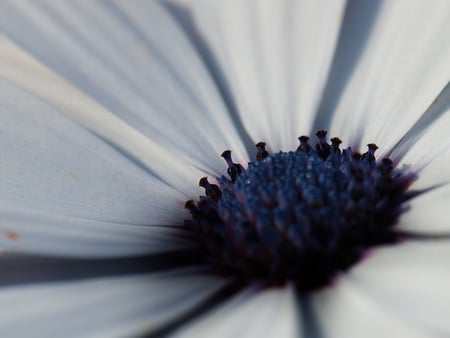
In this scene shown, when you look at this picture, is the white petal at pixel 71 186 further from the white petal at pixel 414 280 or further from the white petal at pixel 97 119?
the white petal at pixel 414 280

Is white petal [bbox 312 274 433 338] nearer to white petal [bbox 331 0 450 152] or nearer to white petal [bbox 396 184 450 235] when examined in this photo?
white petal [bbox 396 184 450 235]

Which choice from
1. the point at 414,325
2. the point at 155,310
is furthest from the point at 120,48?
the point at 414,325

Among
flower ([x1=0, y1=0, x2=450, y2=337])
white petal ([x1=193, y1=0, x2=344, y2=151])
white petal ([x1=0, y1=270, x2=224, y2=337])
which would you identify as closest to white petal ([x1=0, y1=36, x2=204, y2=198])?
flower ([x1=0, y1=0, x2=450, y2=337])

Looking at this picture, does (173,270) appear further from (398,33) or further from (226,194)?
(398,33)

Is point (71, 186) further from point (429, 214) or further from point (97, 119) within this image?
point (429, 214)

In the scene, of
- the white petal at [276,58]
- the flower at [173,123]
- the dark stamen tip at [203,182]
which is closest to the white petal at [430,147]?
the flower at [173,123]
